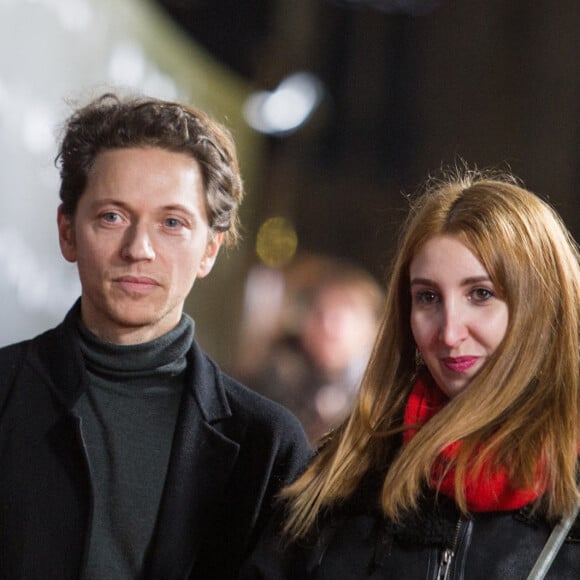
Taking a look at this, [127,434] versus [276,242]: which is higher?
[276,242]

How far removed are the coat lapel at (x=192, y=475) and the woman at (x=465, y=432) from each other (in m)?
0.24

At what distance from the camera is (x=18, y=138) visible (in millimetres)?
4785

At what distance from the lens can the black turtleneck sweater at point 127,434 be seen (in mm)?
2518

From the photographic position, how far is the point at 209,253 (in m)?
2.88

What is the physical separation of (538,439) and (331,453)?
1.63 feet

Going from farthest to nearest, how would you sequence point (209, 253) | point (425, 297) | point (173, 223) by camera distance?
point (209, 253)
point (173, 223)
point (425, 297)

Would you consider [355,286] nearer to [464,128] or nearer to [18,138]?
[464,128]

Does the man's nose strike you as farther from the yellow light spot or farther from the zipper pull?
the yellow light spot

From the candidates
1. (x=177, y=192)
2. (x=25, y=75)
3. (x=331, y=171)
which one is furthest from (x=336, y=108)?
Answer: (x=177, y=192)

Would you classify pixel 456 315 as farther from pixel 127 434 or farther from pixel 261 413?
pixel 127 434

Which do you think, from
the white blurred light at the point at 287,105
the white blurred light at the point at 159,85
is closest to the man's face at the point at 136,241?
the white blurred light at the point at 159,85

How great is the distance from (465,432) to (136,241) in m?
0.95

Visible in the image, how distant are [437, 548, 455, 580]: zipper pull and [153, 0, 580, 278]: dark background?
770 cm

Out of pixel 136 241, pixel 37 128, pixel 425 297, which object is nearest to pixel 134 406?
pixel 136 241
